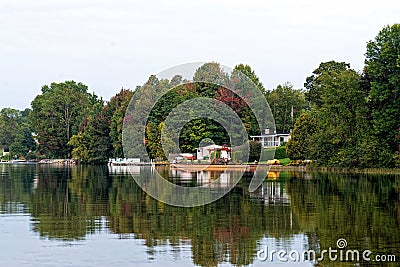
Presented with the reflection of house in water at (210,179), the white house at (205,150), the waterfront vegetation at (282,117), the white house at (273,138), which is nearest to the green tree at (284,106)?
the waterfront vegetation at (282,117)

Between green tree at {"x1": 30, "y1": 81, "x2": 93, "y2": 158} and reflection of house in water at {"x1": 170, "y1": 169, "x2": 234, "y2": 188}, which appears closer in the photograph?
reflection of house in water at {"x1": 170, "y1": 169, "x2": 234, "y2": 188}

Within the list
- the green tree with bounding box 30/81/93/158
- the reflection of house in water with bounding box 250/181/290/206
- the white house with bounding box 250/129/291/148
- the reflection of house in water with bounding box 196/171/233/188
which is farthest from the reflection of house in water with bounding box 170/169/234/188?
the green tree with bounding box 30/81/93/158

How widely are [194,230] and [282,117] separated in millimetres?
79396

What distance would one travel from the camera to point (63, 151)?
399 ft

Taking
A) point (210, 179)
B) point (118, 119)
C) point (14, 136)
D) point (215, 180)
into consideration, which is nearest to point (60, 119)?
point (118, 119)

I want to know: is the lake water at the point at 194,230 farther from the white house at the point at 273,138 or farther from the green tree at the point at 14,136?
the green tree at the point at 14,136

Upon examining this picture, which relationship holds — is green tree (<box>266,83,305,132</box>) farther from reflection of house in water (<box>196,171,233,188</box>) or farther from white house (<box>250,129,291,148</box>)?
reflection of house in water (<box>196,171,233,188</box>)

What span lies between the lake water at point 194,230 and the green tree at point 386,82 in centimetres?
2763

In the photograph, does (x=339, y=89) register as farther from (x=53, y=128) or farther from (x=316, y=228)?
(x=53, y=128)

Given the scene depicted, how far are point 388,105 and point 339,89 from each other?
182 inches

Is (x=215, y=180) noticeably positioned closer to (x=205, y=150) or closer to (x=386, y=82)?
(x=386, y=82)

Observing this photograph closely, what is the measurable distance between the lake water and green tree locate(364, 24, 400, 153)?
90.6ft

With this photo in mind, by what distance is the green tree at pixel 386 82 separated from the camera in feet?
178

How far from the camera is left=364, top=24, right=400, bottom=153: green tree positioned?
54344 millimetres
